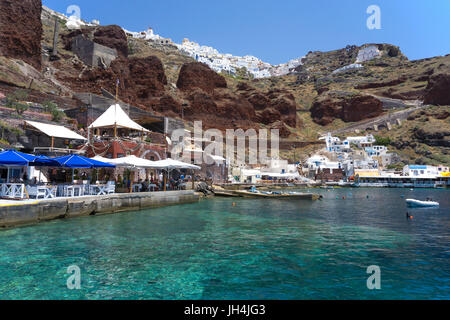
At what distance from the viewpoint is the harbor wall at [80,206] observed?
44.4 ft

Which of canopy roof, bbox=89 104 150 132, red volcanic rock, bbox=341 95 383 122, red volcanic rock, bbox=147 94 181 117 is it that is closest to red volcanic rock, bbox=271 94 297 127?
red volcanic rock, bbox=341 95 383 122

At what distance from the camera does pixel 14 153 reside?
15180mm

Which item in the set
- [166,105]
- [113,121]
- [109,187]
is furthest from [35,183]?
[166,105]

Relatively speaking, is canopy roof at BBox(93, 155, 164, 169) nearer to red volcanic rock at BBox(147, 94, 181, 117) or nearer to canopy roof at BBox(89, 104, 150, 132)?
canopy roof at BBox(89, 104, 150, 132)

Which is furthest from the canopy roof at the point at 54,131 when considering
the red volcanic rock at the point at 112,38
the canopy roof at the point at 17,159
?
the red volcanic rock at the point at 112,38

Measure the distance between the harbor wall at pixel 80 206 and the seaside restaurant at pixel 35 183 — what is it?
1.00m

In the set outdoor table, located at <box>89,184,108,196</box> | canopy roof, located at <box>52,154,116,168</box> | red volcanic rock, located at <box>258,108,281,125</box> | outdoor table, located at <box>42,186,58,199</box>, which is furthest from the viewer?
red volcanic rock, located at <box>258,108,281,125</box>

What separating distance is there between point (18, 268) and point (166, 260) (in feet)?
14.2

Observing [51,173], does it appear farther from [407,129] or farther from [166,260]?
[407,129]

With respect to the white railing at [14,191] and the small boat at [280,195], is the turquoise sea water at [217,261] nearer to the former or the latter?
the white railing at [14,191]

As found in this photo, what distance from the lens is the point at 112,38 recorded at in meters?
80.8

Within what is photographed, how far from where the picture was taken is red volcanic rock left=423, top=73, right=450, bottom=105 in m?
116

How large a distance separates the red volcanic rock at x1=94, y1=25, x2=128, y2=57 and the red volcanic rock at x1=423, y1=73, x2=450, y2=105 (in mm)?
123652

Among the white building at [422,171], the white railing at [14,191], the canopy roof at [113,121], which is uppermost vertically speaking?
the canopy roof at [113,121]
